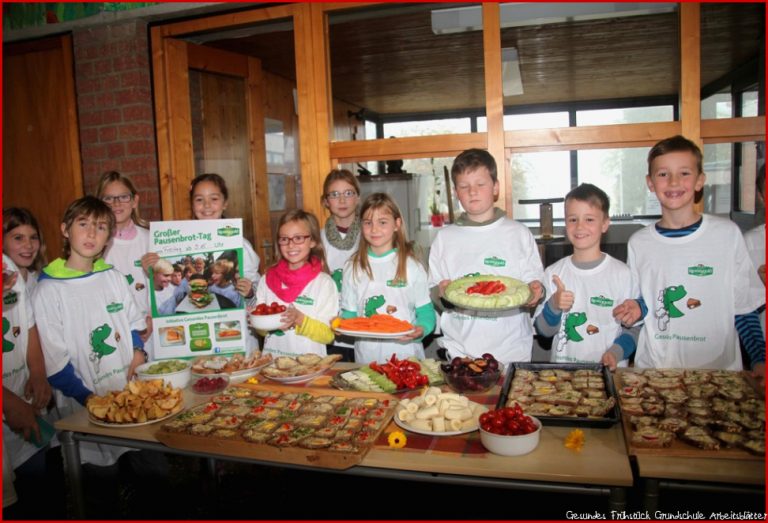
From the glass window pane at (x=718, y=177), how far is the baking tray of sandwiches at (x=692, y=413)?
172 centimetres

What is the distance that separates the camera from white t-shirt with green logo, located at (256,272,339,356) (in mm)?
3270

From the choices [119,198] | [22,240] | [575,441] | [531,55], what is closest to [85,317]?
[22,240]

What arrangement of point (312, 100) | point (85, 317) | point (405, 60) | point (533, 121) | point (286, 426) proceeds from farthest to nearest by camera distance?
point (405, 60), point (312, 100), point (533, 121), point (85, 317), point (286, 426)

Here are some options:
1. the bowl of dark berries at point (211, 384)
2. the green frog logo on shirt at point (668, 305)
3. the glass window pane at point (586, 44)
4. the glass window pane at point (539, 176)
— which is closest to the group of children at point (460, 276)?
the green frog logo on shirt at point (668, 305)

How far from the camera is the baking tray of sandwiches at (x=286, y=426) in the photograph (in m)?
2.01

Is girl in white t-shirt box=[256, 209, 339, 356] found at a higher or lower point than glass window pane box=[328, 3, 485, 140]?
lower

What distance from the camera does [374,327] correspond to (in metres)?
2.75

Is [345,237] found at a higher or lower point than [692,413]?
higher

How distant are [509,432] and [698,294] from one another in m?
1.49

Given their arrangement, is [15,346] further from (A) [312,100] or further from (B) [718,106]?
(B) [718,106]

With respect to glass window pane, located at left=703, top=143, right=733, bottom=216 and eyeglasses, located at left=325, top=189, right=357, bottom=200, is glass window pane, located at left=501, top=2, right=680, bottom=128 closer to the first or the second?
glass window pane, located at left=703, top=143, right=733, bottom=216

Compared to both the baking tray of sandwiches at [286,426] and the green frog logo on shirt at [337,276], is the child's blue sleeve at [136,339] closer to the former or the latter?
the baking tray of sandwiches at [286,426]

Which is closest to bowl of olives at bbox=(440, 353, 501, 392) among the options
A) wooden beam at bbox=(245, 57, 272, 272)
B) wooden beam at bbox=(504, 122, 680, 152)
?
wooden beam at bbox=(504, 122, 680, 152)

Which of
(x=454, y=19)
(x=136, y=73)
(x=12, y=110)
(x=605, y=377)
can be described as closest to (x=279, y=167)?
(x=136, y=73)
